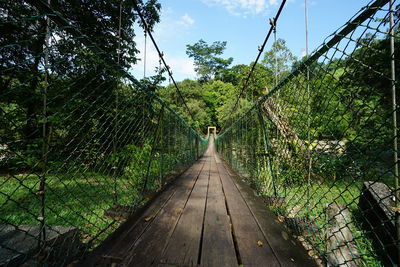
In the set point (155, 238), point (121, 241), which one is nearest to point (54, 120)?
point (121, 241)

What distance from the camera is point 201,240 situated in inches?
34.7

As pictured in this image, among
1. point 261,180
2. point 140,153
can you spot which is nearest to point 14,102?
point 140,153

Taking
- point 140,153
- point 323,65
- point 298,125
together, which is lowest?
point 140,153

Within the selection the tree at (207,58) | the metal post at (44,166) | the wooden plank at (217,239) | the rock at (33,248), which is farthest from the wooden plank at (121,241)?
the tree at (207,58)

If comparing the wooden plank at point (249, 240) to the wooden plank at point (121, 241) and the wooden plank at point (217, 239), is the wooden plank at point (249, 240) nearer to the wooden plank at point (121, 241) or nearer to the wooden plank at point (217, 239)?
the wooden plank at point (217, 239)

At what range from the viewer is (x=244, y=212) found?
1248mm

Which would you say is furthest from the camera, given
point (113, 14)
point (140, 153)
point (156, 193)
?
point (113, 14)

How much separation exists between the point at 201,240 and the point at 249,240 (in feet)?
0.81

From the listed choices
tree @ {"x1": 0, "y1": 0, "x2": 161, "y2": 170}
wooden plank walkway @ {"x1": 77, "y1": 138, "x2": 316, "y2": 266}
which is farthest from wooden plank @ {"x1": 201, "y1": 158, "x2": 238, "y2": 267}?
tree @ {"x1": 0, "y1": 0, "x2": 161, "y2": 170}

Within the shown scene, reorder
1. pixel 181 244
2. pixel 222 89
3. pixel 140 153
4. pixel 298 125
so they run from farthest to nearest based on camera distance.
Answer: pixel 222 89
pixel 140 153
pixel 298 125
pixel 181 244

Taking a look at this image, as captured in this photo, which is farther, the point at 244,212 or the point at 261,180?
the point at 261,180

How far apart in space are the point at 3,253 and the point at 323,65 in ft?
5.37

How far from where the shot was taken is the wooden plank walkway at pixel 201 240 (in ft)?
2.40

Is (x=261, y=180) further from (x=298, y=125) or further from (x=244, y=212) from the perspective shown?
(x=298, y=125)
